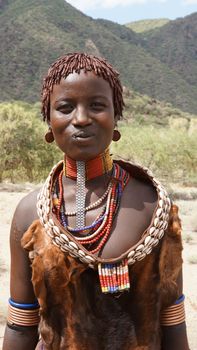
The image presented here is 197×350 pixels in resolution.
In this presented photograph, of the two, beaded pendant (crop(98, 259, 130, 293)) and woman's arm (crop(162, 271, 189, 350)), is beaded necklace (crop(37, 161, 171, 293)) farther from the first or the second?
woman's arm (crop(162, 271, 189, 350))

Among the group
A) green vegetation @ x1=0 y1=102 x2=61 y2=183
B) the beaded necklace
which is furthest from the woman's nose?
green vegetation @ x1=0 y1=102 x2=61 y2=183

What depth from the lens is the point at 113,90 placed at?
4.80 feet

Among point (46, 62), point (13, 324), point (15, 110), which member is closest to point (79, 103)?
point (13, 324)

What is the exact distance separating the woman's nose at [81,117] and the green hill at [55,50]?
41.6m

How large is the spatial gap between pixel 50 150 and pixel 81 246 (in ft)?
52.6

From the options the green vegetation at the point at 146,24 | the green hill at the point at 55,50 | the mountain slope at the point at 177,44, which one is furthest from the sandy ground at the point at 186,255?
the green vegetation at the point at 146,24

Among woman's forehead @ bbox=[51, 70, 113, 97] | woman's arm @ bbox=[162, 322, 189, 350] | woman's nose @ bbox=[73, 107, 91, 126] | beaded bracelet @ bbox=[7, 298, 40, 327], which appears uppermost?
woman's forehead @ bbox=[51, 70, 113, 97]

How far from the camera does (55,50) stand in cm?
4972

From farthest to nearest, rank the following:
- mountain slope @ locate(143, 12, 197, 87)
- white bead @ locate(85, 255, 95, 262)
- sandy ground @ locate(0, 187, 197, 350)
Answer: mountain slope @ locate(143, 12, 197, 87)
sandy ground @ locate(0, 187, 197, 350)
white bead @ locate(85, 255, 95, 262)

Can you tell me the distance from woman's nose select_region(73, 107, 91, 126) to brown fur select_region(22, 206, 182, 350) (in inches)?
12.1

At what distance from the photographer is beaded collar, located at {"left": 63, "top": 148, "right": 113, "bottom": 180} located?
1448 mm

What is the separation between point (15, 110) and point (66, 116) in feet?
54.7

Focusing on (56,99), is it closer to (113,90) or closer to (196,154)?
(113,90)

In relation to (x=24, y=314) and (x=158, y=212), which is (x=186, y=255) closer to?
Answer: (x=24, y=314)
